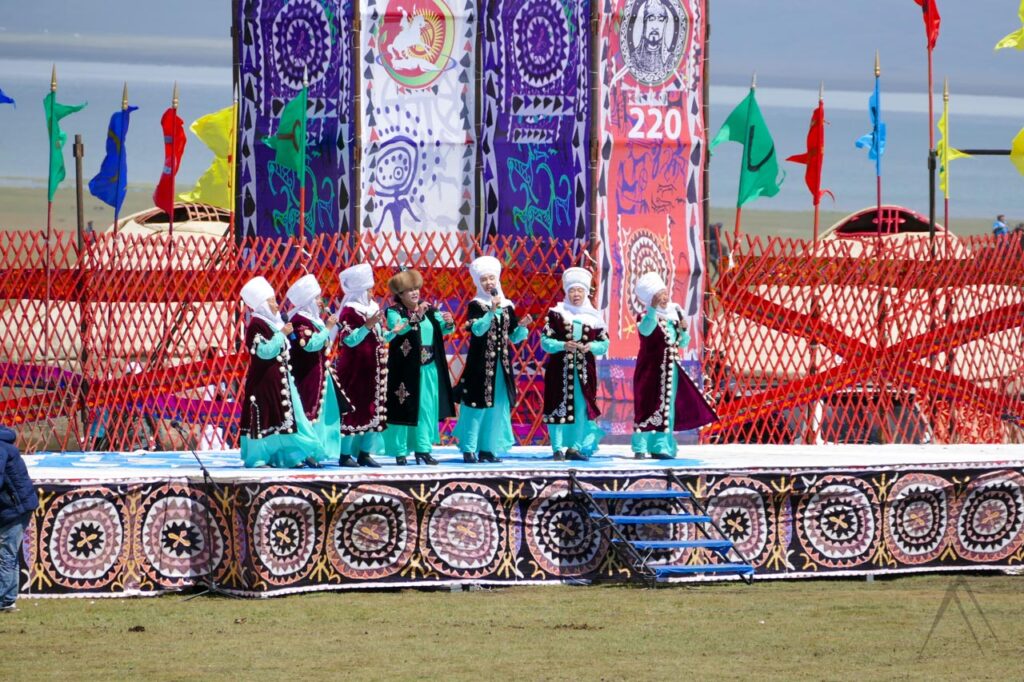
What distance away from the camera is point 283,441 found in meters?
10.6

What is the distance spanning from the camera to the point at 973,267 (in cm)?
1405

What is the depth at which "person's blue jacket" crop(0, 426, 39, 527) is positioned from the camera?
9.33m

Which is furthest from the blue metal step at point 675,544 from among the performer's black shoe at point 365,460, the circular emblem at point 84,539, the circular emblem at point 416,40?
the circular emblem at point 416,40

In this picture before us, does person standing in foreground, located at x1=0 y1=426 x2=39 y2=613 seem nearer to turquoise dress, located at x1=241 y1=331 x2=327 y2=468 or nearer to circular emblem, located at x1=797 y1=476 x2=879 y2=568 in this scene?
turquoise dress, located at x1=241 y1=331 x2=327 y2=468

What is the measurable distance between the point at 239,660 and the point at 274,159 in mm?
6610

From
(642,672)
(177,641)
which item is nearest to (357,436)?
(177,641)

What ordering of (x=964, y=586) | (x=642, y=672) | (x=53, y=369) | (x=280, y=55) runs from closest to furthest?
(x=642, y=672), (x=964, y=586), (x=53, y=369), (x=280, y=55)

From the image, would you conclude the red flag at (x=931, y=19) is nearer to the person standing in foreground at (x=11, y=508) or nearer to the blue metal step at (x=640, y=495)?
the blue metal step at (x=640, y=495)

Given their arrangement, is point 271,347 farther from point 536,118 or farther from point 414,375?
point 536,118

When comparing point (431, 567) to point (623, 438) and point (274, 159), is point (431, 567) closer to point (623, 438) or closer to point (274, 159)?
point (623, 438)

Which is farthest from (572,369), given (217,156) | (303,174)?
(217,156)

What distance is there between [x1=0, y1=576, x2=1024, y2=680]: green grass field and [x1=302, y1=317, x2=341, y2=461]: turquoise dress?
3.61 ft

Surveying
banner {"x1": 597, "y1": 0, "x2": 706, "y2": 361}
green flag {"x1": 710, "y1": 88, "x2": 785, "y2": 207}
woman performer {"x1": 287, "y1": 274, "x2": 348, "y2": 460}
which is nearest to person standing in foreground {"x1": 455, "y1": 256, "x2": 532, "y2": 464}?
woman performer {"x1": 287, "y1": 274, "x2": 348, "y2": 460}

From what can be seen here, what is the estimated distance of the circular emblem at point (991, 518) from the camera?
11.3 m
